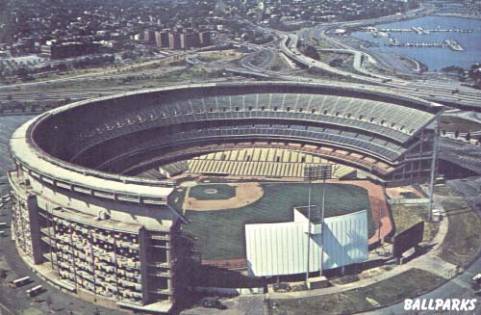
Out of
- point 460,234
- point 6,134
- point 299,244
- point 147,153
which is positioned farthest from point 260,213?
point 6,134

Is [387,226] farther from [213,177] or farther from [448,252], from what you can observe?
[213,177]

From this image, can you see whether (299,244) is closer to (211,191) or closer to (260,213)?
(260,213)

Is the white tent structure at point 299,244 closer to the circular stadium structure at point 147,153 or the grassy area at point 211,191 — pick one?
the circular stadium structure at point 147,153

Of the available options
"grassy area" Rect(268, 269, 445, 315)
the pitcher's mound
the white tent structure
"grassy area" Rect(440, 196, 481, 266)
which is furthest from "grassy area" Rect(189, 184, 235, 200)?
"grassy area" Rect(440, 196, 481, 266)

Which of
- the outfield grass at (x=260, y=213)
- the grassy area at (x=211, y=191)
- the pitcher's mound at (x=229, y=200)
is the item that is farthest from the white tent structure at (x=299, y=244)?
the grassy area at (x=211, y=191)

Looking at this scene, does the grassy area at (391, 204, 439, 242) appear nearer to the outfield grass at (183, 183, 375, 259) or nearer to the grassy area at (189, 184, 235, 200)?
the outfield grass at (183, 183, 375, 259)

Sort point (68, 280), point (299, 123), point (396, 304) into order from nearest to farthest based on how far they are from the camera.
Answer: point (396, 304), point (68, 280), point (299, 123)

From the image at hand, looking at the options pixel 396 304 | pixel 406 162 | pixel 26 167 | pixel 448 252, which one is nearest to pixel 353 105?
pixel 406 162

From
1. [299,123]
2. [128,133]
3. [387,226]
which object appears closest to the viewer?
[387,226]
